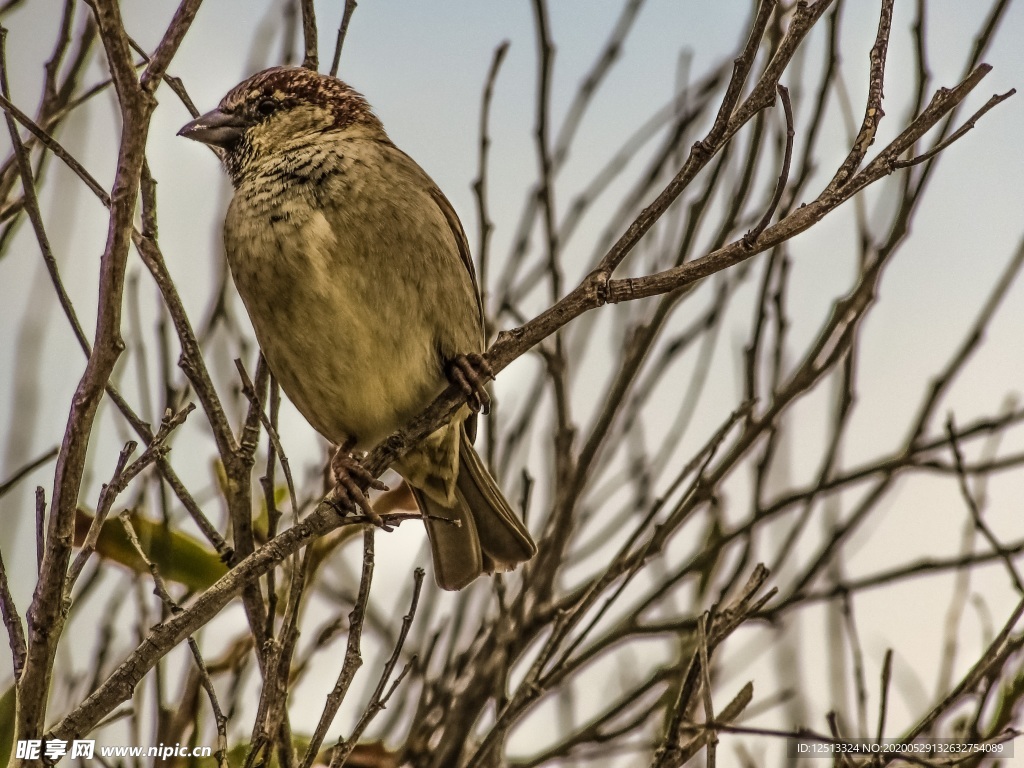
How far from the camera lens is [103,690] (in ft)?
6.04

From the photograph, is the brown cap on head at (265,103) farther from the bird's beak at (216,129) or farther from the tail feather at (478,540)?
the tail feather at (478,540)

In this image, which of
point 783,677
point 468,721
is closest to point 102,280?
point 468,721

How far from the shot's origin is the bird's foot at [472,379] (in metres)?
2.81

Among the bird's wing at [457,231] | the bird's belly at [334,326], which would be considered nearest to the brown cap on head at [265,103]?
the bird's wing at [457,231]

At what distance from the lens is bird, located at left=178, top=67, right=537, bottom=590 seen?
115 inches

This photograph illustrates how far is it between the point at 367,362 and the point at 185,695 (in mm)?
967

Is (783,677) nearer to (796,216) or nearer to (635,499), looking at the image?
(635,499)

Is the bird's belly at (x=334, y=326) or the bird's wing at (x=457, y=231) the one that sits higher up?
the bird's wing at (x=457, y=231)

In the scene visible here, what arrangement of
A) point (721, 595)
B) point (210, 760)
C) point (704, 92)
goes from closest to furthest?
Answer: point (210, 760), point (721, 595), point (704, 92)

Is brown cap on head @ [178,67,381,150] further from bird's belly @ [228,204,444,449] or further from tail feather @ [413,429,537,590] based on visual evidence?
tail feather @ [413,429,537,590]

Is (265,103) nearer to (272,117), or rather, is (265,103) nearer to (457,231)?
(272,117)

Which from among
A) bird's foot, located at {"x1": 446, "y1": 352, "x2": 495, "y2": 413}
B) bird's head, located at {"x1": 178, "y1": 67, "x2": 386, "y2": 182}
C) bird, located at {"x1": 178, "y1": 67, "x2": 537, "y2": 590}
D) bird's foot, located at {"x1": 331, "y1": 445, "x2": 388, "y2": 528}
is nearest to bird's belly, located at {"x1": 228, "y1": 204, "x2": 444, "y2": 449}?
bird, located at {"x1": 178, "y1": 67, "x2": 537, "y2": 590}

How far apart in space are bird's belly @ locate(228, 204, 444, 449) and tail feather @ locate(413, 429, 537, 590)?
342 mm

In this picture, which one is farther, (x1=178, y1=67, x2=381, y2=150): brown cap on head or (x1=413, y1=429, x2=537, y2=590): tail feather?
(x1=178, y1=67, x2=381, y2=150): brown cap on head
